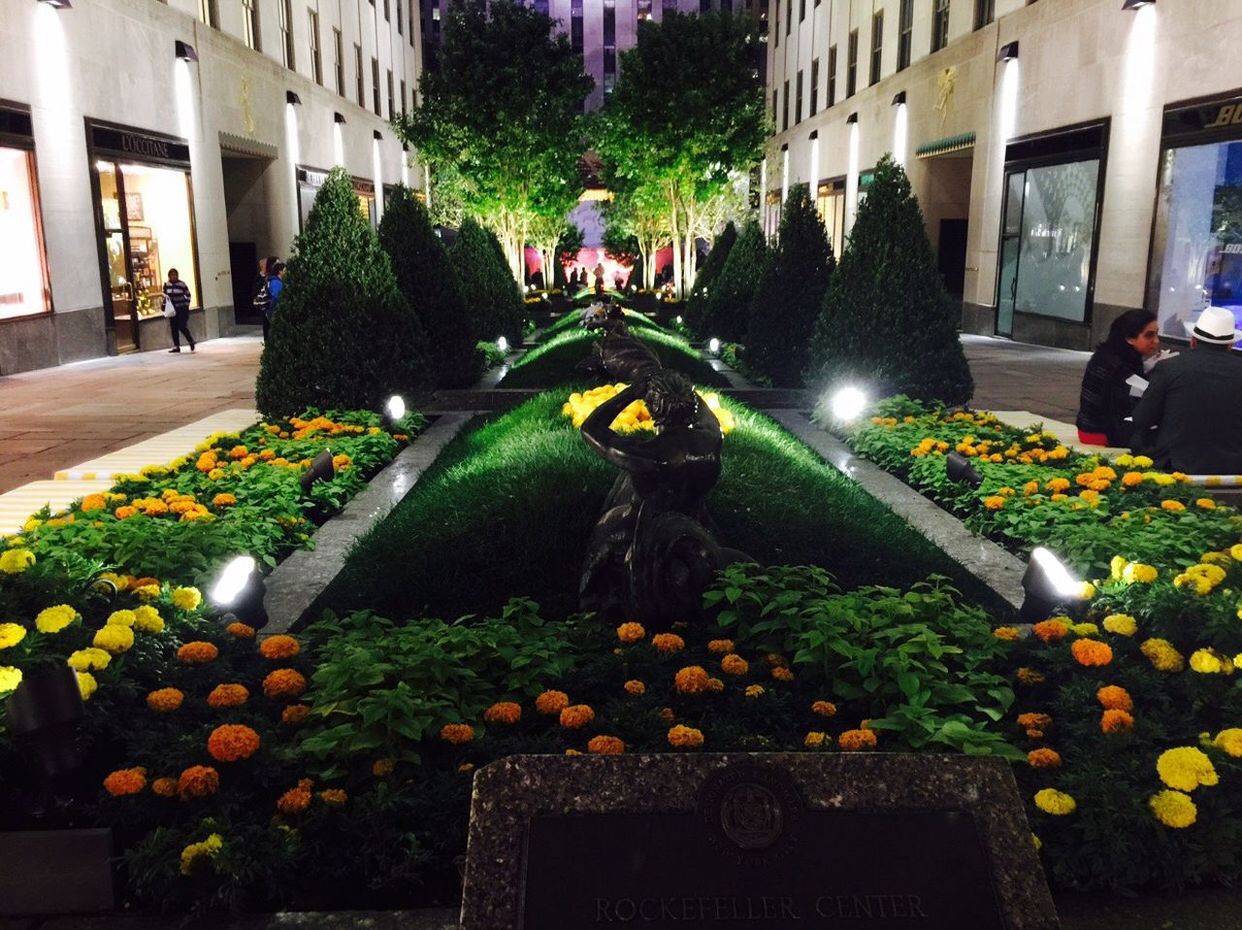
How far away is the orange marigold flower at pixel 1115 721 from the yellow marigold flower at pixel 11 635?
137 inches

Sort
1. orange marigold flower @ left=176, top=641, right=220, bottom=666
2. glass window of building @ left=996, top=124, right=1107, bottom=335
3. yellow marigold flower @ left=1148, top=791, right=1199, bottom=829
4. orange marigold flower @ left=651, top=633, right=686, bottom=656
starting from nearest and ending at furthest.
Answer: yellow marigold flower @ left=1148, top=791, right=1199, bottom=829 → orange marigold flower @ left=176, top=641, right=220, bottom=666 → orange marigold flower @ left=651, top=633, right=686, bottom=656 → glass window of building @ left=996, top=124, right=1107, bottom=335

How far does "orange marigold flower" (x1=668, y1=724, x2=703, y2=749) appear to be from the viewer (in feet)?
10.4

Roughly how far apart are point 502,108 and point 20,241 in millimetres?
12829

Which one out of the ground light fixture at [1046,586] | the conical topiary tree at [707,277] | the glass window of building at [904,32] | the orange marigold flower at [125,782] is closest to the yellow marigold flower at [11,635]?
the orange marigold flower at [125,782]

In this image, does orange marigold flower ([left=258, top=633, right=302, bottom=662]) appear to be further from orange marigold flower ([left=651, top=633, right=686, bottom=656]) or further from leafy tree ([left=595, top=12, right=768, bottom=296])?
leafy tree ([left=595, top=12, right=768, bottom=296])

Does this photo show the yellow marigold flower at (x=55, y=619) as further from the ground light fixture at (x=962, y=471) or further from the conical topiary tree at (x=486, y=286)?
the conical topiary tree at (x=486, y=286)

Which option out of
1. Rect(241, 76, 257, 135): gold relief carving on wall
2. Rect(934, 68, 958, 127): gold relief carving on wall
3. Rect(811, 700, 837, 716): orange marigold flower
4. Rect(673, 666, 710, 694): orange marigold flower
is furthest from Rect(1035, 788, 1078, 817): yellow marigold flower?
Rect(241, 76, 257, 135): gold relief carving on wall

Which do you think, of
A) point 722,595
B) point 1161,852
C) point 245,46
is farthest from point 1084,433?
point 245,46

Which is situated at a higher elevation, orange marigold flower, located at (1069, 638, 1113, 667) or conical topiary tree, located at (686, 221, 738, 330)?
conical topiary tree, located at (686, 221, 738, 330)

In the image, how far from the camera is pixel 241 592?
4719 mm

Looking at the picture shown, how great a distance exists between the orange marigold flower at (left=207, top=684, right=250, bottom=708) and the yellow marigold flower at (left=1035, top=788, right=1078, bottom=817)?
2.49m

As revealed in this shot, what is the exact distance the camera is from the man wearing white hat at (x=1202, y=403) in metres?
6.56

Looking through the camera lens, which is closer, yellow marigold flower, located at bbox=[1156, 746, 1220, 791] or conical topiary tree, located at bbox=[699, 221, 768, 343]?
yellow marigold flower, located at bbox=[1156, 746, 1220, 791]

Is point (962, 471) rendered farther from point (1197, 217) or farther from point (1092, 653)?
point (1197, 217)
